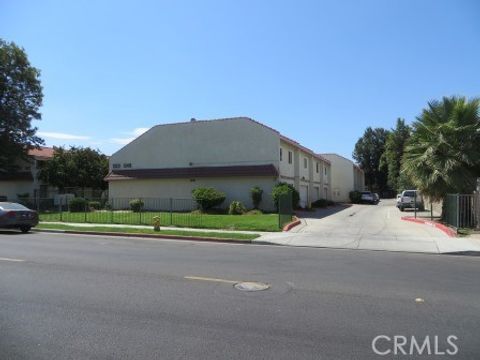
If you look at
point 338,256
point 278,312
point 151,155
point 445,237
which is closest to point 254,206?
point 151,155

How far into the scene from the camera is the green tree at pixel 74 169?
4291 centimetres

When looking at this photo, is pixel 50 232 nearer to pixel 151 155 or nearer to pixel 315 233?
pixel 315 233

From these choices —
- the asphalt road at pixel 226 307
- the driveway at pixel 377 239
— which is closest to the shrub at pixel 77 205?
the driveway at pixel 377 239

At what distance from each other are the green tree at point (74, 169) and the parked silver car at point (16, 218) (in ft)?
71.3

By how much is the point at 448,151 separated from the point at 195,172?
17.9 meters

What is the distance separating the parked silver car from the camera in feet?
67.8

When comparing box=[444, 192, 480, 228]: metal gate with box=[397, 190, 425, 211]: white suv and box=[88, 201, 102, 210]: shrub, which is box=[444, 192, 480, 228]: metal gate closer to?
box=[397, 190, 425, 211]: white suv

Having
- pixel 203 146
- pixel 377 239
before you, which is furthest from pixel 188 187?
pixel 377 239

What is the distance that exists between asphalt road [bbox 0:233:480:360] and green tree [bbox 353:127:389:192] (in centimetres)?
8532

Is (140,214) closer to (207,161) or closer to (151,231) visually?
Result: (151,231)

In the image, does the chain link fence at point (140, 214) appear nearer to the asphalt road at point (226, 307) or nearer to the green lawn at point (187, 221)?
the green lawn at point (187, 221)

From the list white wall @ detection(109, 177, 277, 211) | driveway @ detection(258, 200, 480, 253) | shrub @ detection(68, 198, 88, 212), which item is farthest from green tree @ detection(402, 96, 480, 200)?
shrub @ detection(68, 198, 88, 212)

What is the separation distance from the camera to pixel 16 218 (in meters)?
20.9

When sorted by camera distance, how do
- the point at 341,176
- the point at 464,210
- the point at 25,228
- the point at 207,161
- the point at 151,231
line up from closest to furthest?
the point at 464,210
the point at 151,231
the point at 25,228
the point at 207,161
the point at 341,176
